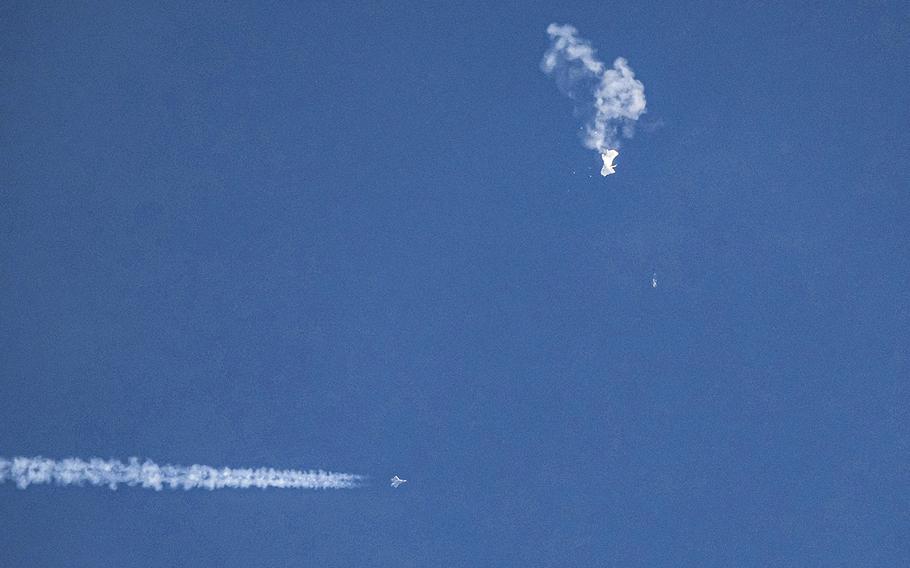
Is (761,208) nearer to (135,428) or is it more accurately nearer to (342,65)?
(342,65)

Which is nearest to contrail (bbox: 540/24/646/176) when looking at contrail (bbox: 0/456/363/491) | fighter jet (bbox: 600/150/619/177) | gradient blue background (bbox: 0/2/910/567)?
fighter jet (bbox: 600/150/619/177)

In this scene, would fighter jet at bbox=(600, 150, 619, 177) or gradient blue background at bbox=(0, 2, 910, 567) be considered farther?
fighter jet at bbox=(600, 150, 619, 177)

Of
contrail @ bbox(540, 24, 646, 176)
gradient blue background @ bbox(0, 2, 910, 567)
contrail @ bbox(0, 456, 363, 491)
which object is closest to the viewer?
contrail @ bbox(0, 456, 363, 491)

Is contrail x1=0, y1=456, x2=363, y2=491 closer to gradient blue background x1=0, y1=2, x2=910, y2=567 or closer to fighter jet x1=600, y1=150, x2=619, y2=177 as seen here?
gradient blue background x1=0, y1=2, x2=910, y2=567

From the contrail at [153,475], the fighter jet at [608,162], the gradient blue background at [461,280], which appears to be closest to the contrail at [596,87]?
the fighter jet at [608,162]

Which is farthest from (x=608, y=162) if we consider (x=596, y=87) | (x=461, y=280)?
(x=461, y=280)

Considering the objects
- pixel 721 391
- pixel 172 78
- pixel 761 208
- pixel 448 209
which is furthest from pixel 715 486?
pixel 172 78

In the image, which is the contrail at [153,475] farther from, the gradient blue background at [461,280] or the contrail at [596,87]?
the contrail at [596,87]
